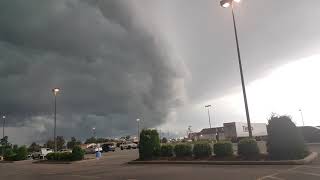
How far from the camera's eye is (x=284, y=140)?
66.7 feet

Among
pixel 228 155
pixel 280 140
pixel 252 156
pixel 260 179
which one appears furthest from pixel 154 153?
pixel 260 179

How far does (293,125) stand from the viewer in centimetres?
2055

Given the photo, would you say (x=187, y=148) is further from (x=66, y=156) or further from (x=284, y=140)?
(x=66, y=156)

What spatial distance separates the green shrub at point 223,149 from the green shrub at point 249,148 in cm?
115

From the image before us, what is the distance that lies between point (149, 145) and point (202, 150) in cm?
599

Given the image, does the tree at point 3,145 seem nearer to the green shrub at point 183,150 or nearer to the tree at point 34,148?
the tree at point 34,148

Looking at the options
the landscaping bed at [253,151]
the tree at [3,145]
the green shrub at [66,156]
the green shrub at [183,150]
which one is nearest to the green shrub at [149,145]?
the landscaping bed at [253,151]

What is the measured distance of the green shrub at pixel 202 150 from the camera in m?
25.4

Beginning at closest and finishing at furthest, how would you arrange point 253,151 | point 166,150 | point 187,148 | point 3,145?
point 253,151, point 187,148, point 166,150, point 3,145

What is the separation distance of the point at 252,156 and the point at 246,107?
3715 millimetres

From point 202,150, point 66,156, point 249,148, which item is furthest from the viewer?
point 66,156

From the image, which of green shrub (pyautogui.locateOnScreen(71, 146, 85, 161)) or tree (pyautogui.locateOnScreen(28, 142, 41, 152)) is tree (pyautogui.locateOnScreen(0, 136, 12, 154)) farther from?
green shrub (pyautogui.locateOnScreen(71, 146, 85, 161))

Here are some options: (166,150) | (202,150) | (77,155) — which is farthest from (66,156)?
(202,150)

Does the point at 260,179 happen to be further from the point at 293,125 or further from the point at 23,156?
the point at 23,156
